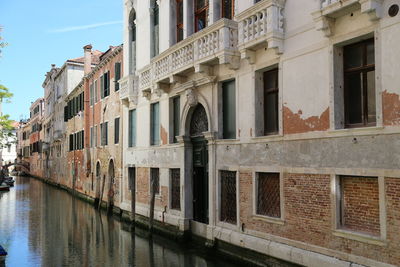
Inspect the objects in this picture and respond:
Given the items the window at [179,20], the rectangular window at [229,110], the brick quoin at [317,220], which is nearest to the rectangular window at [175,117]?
the window at [179,20]

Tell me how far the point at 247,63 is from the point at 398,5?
4.00 m

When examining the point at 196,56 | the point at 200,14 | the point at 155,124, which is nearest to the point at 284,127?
the point at 196,56

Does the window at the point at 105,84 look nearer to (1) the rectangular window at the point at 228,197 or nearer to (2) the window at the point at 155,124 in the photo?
(2) the window at the point at 155,124

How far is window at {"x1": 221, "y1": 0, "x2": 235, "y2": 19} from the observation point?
1063 centimetres

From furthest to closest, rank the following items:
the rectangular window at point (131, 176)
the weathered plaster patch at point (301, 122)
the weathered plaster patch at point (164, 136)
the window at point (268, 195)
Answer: the rectangular window at point (131, 176) → the weathered plaster patch at point (164, 136) → the window at point (268, 195) → the weathered plaster patch at point (301, 122)

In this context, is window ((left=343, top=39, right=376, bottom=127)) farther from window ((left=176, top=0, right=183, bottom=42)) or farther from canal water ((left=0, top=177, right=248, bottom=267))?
window ((left=176, top=0, right=183, bottom=42))

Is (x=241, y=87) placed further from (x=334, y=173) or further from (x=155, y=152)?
(x=155, y=152)

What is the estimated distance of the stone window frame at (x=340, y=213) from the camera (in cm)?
635

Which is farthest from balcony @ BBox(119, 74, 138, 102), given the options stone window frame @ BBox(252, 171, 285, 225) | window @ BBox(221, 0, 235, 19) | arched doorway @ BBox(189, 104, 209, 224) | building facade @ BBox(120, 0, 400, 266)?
stone window frame @ BBox(252, 171, 285, 225)

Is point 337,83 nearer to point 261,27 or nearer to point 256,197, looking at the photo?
point 261,27

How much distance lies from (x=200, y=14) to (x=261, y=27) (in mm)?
4072

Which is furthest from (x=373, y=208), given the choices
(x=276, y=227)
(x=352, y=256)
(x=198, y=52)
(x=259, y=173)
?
(x=198, y=52)

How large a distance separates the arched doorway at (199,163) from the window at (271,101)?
2716 mm

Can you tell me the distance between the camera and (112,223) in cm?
1684
